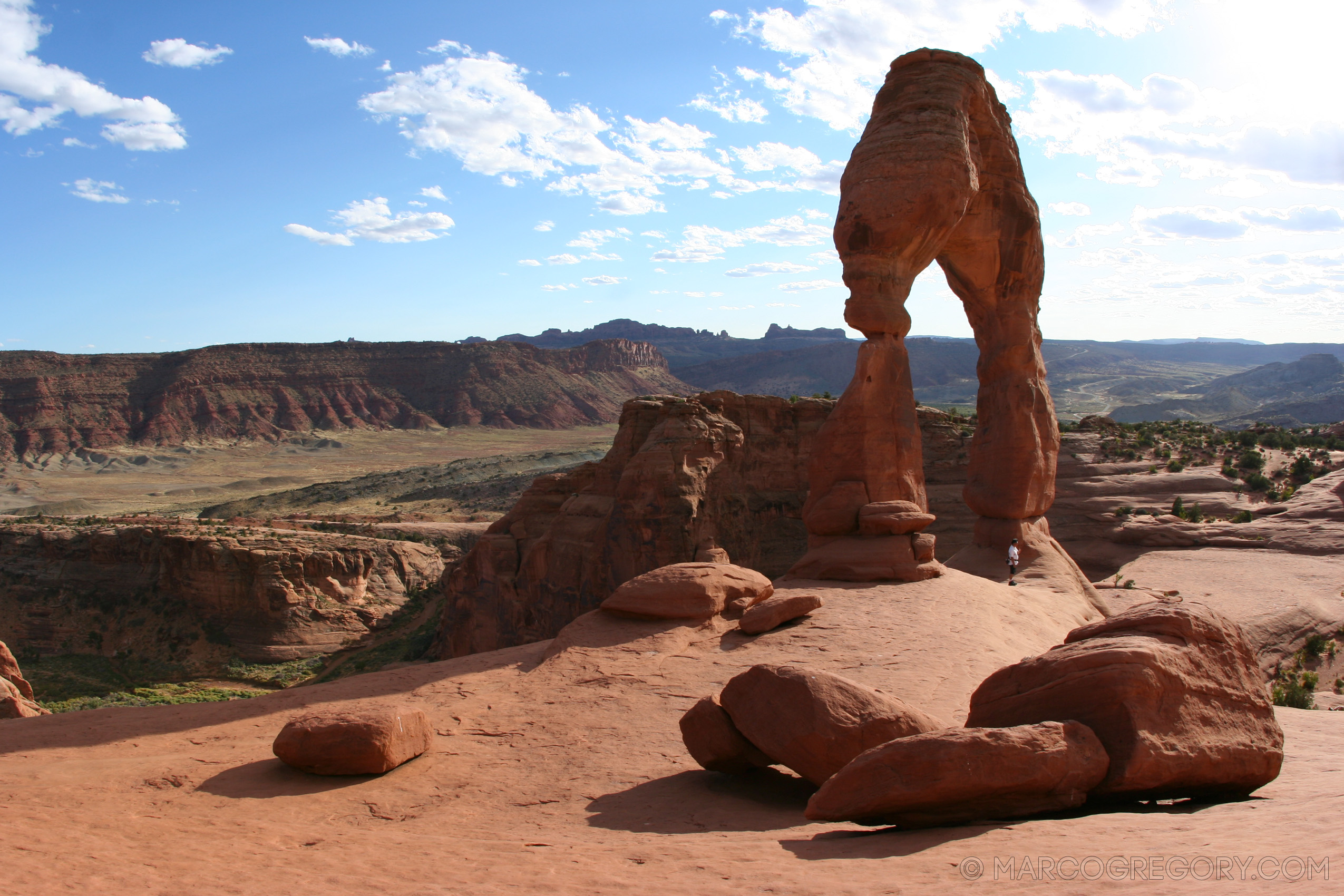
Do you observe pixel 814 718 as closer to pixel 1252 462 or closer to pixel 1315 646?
pixel 1315 646

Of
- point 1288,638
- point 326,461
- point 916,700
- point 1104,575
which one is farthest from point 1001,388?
point 326,461

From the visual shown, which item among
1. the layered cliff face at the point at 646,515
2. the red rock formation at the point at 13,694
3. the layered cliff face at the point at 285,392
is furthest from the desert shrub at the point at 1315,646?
the layered cliff face at the point at 285,392

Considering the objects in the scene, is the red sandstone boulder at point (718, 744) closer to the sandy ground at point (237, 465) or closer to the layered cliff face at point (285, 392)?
the sandy ground at point (237, 465)

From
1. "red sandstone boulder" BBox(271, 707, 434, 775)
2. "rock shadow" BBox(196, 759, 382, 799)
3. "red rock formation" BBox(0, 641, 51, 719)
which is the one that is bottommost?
"red rock formation" BBox(0, 641, 51, 719)

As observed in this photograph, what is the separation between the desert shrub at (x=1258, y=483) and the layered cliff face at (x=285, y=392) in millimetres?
103659

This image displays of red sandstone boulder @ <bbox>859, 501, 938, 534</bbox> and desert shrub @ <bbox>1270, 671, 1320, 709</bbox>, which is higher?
red sandstone boulder @ <bbox>859, 501, 938, 534</bbox>

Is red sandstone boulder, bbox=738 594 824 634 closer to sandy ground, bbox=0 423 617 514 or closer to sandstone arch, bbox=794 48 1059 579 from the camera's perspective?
sandstone arch, bbox=794 48 1059 579

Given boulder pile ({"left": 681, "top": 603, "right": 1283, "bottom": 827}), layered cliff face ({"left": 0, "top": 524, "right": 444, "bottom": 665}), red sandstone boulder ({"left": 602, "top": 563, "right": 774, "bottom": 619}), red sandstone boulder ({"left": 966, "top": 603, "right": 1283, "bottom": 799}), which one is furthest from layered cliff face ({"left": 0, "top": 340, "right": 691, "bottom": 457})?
red sandstone boulder ({"left": 966, "top": 603, "right": 1283, "bottom": 799})

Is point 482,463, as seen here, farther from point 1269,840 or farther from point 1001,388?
point 1269,840

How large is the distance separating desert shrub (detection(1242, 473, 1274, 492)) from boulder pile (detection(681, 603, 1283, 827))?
3113 centimetres

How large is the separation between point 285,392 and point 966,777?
Answer: 12565 centimetres

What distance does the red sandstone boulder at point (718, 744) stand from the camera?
836 centimetres

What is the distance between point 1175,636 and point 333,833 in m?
7.22

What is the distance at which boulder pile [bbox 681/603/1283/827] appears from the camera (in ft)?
20.6
